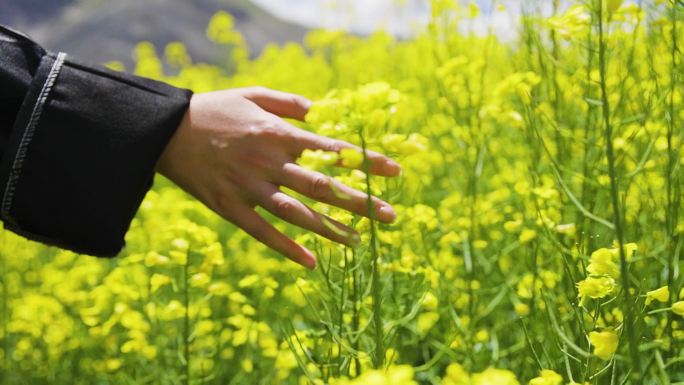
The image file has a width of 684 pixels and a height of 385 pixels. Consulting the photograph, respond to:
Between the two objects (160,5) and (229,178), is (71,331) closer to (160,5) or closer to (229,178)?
(229,178)

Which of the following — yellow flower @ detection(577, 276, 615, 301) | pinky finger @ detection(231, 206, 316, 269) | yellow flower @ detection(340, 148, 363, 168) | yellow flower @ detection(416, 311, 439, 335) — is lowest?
yellow flower @ detection(416, 311, 439, 335)

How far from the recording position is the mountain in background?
7181cm

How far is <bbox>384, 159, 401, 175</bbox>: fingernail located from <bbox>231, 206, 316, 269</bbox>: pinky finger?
0.23m

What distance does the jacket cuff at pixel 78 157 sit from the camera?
1.35 metres

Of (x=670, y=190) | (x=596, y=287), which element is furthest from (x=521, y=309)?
(x=596, y=287)

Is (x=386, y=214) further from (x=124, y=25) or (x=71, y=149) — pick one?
(x=124, y=25)

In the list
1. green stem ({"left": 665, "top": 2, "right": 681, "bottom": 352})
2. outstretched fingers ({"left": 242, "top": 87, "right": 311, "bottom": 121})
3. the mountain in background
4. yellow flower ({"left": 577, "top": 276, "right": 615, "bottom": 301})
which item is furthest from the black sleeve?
the mountain in background

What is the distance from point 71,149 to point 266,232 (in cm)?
35

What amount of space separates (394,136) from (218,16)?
4980 mm

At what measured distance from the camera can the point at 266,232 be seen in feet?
4.34

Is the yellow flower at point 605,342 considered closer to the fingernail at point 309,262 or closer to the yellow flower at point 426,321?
the fingernail at point 309,262

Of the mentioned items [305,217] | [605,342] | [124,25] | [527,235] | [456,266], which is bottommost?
[124,25]

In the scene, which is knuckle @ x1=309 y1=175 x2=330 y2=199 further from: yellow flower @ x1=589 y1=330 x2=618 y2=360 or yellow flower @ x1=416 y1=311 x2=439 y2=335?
yellow flower @ x1=416 y1=311 x2=439 y2=335

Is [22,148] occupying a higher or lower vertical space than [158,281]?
higher
